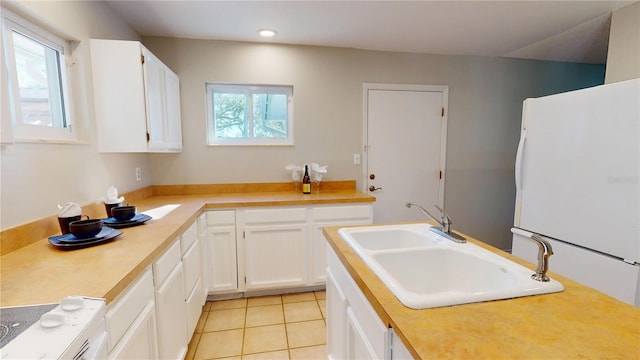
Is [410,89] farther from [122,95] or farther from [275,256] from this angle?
[122,95]

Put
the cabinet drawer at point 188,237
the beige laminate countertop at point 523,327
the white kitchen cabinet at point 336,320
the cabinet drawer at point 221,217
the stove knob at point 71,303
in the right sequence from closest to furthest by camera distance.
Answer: the beige laminate countertop at point 523,327 < the stove knob at point 71,303 < the white kitchen cabinet at point 336,320 < the cabinet drawer at point 188,237 < the cabinet drawer at point 221,217

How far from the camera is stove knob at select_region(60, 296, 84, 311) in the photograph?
2.45ft

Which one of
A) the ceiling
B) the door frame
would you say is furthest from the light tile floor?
the ceiling

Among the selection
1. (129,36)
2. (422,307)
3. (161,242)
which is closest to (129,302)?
(161,242)

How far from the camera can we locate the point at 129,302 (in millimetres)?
Answer: 1026

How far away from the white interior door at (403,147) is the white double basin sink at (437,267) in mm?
1688

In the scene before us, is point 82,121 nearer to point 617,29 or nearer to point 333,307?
point 333,307

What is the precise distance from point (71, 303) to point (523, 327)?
1.12m

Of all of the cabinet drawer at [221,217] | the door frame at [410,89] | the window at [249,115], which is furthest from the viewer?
the door frame at [410,89]

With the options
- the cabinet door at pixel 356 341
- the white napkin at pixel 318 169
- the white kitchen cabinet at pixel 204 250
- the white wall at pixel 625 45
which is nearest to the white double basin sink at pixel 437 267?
the cabinet door at pixel 356 341

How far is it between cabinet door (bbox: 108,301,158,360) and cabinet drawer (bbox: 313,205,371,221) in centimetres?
145

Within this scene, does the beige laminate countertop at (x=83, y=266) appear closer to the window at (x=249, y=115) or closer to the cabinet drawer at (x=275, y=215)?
the cabinet drawer at (x=275, y=215)

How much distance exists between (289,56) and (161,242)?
215cm

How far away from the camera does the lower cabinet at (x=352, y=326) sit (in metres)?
0.78
